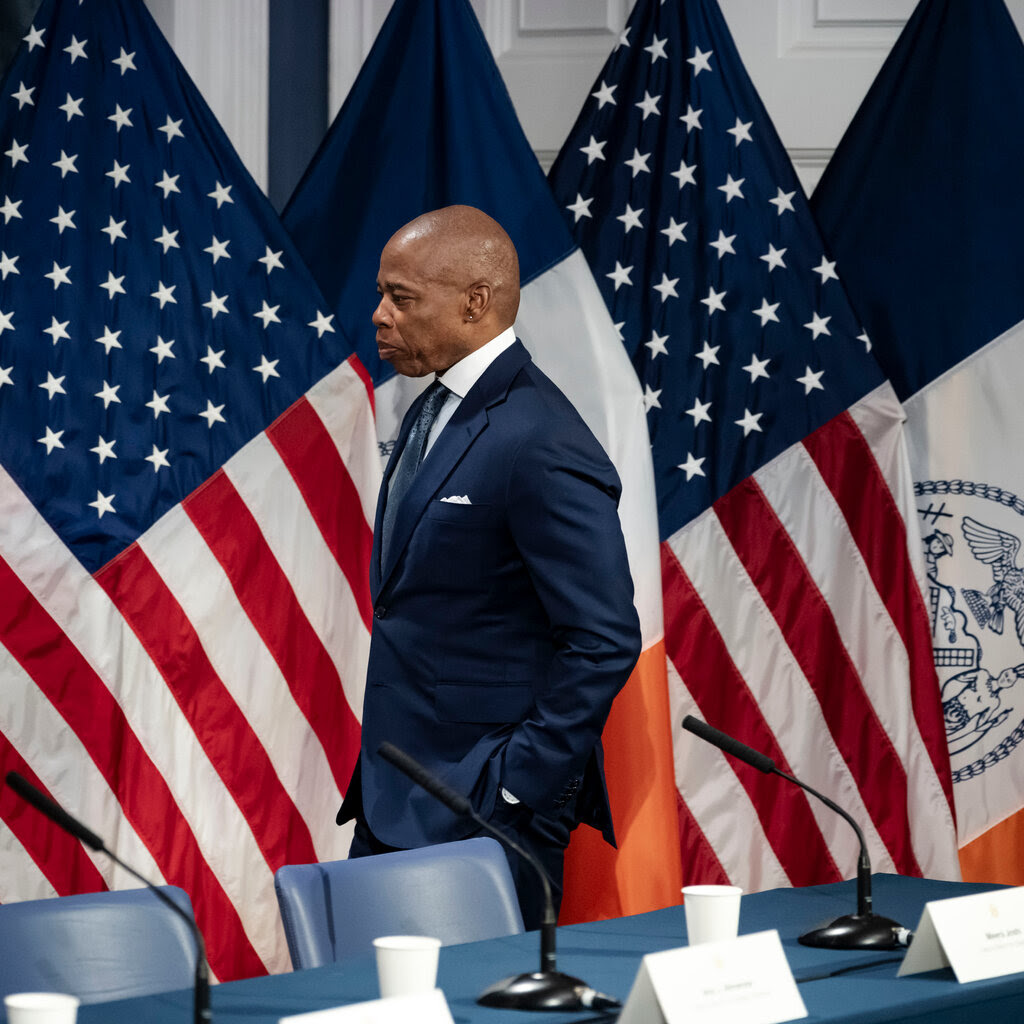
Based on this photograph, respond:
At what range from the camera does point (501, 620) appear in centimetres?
243

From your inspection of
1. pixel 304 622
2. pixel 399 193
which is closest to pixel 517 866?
pixel 304 622

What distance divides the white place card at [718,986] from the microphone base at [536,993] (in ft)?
0.36

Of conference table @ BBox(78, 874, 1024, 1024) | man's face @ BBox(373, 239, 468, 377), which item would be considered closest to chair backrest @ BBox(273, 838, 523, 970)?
conference table @ BBox(78, 874, 1024, 1024)

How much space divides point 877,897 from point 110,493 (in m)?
1.72

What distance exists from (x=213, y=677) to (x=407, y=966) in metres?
1.77

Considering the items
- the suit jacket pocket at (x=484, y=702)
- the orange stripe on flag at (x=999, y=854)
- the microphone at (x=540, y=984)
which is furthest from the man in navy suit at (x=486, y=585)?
the orange stripe on flag at (x=999, y=854)

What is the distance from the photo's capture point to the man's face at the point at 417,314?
8.40 ft

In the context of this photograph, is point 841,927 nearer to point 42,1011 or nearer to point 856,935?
point 856,935

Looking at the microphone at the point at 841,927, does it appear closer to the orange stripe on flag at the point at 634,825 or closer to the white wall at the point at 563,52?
the orange stripe on flag at the point at 634,825

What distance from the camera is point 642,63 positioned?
3410 millimetres

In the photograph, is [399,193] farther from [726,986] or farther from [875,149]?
[726,986]

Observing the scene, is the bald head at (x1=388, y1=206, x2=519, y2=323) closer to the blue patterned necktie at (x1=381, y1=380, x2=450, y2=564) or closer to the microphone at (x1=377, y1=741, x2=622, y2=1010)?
the blue patterned necktie at (x1=381, y1=380, x2=450, y2=564)

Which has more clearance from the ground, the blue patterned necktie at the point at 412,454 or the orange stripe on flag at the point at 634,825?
the blue patterned necktie at the point at 412,454

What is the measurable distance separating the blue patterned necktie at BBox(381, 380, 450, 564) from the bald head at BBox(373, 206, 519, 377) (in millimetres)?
59
